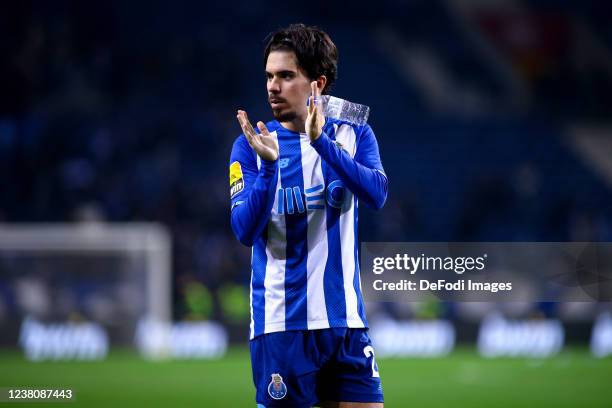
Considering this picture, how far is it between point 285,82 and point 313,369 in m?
0.82

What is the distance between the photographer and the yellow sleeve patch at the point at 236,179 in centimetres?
302

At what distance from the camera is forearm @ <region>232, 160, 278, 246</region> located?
2.87m

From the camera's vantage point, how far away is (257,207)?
9.39 ft

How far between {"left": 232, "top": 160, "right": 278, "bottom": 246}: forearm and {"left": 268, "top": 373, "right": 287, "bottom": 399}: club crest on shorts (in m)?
0.39

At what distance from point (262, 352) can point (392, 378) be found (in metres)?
6.93

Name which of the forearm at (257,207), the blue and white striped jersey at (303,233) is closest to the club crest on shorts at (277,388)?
the blue and white striped jersey at (303,233)

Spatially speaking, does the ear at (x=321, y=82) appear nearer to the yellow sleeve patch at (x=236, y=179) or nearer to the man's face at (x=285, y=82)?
the man's face at (x=285, y=82)

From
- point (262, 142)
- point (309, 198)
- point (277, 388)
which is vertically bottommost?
point (277, 388)

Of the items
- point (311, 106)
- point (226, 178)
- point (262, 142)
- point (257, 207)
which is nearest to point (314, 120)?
point (311, 106)

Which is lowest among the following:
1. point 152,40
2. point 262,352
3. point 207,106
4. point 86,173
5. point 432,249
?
point 262,352

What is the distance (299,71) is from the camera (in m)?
2.97

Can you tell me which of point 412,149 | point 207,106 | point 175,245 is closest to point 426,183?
point 412,149

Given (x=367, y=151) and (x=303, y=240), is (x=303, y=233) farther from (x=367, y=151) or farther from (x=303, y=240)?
→ (x=367, y=151)

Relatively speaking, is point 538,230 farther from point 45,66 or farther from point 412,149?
point 45,66
